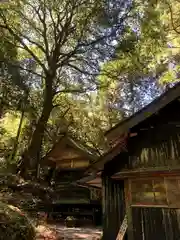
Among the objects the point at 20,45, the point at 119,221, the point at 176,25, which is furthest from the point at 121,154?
the point at 20,45

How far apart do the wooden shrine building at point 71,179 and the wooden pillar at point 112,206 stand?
7.19m

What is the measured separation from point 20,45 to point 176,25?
1180 centimetres

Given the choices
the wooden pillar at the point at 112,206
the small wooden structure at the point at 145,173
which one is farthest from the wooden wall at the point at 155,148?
the wooden pillar at the point at 112,206

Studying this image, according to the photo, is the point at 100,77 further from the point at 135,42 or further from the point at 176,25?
the point at 176,25

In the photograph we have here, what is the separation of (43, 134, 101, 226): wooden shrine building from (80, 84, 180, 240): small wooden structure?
298 inches

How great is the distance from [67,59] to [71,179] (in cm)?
932

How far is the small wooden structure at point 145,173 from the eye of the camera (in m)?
7.05

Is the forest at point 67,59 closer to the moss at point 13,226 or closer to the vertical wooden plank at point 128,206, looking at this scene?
the vertical wooden plank at point 128,206

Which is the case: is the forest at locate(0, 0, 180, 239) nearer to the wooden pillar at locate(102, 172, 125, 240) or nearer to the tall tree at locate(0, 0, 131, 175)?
the tall tree at locate(0, 0, 131, 175)

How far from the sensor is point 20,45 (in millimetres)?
18797

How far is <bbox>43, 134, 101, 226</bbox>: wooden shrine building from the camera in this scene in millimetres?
15992

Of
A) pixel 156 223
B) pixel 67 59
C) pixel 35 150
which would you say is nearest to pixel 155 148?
pixel 156 223

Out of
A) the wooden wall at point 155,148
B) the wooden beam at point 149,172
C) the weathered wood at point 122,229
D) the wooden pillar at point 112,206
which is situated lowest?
the weathered wood at point 122,229

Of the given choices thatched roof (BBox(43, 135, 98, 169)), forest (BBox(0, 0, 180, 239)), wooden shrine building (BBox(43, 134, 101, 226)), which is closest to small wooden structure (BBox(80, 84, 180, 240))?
forest (BBox(0, 0, 180, 239))
